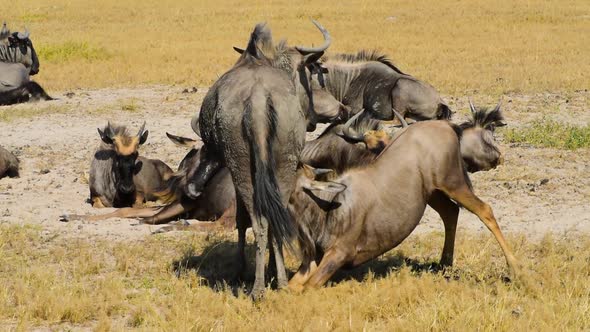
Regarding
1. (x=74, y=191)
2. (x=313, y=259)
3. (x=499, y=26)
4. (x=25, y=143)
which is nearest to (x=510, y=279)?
(x=313, y=259)

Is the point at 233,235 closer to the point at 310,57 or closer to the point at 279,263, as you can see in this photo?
the point at 310,57

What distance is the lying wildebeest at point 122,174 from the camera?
32.9ft

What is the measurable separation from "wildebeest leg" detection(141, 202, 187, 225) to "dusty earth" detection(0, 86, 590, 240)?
0.72 feet

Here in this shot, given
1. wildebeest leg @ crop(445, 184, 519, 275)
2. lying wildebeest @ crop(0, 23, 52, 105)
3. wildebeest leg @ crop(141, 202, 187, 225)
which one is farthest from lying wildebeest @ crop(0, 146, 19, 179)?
wildebeest leg @ crop(445, 184, 519, 275)

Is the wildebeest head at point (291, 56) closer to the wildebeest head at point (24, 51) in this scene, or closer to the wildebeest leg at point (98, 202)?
the wildebeest leg at point (98, 202)

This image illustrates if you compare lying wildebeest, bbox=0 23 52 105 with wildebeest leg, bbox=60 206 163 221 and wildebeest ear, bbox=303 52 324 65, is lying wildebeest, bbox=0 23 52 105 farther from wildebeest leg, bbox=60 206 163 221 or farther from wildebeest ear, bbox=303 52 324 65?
wildebeest ear, bbox=303 52 324 65

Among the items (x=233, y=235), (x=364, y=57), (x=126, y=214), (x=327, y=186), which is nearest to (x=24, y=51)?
(x=364, y=57)

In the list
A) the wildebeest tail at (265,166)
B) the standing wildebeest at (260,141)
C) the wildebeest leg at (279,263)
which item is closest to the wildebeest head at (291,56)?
the standing wildebeest at (260,141)

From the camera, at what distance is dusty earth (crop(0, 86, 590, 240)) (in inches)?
336

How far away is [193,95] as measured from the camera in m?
16.0

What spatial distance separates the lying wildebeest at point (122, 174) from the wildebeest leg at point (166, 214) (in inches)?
39.9

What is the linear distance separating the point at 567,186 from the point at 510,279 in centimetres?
339

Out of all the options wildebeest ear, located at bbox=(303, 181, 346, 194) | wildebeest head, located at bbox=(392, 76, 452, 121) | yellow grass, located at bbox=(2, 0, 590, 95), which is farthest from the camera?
yellow grass, located at bbox=(2, 0, 590, 95)

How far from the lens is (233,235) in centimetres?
831
